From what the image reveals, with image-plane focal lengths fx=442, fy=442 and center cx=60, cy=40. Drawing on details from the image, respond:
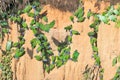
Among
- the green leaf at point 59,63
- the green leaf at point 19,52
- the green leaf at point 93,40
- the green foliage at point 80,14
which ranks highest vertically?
the green foliage at point 80,14

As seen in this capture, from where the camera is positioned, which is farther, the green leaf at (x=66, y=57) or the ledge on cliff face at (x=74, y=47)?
the green leaf at (x=66, y=57)

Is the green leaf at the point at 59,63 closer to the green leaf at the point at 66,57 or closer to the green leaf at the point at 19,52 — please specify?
the green leaf at the point at 66,57

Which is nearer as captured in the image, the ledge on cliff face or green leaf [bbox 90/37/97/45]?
the ledge on cliff face

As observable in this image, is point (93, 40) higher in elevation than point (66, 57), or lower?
higher

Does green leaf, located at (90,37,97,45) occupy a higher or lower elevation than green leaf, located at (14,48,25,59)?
higher

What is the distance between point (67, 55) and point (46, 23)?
45cm

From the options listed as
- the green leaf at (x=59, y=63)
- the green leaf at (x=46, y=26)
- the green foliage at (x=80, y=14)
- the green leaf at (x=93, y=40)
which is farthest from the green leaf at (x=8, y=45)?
the green leaf at (x=93, y=40)

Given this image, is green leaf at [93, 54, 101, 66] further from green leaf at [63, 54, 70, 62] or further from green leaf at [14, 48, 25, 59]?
green leaf at [14, 48, 25, 59]

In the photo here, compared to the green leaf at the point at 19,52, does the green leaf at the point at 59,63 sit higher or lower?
lower

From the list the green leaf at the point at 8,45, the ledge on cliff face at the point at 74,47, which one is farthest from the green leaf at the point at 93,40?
the green leaf at the point at 8,45

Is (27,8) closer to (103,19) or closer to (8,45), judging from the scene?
(8,45)

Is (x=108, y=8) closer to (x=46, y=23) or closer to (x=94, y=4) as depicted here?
(x=94, y=4)

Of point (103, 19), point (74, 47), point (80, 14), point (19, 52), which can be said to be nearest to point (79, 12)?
point (80, 14)

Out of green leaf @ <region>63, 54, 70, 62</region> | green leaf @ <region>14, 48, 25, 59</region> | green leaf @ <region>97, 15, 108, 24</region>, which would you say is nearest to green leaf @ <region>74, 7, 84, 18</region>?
green leaf @ <region>97, 15, 108, 24</region>
